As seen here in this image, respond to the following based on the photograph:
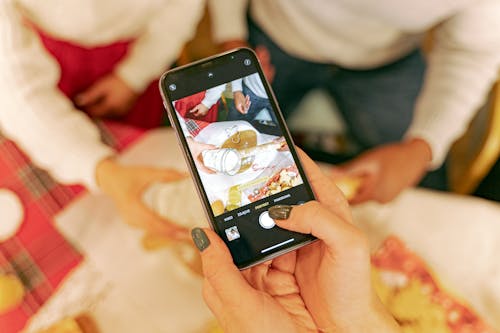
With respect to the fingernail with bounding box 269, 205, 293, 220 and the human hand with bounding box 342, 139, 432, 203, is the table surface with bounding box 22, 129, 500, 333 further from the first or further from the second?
the fingernail with bounding box 269, 205, 293, 220

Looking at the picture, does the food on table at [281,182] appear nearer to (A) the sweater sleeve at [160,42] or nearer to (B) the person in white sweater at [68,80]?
(B) the person in white sweater at [68,80]

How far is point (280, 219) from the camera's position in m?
0.57

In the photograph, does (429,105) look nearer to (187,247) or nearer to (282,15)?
(282,15)

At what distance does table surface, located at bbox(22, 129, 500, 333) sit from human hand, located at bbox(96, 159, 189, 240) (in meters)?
0.04

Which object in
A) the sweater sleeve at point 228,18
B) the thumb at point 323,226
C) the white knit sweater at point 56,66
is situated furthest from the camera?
the sweater sleeve at point 228,18

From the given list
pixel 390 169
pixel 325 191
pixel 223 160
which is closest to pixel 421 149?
pixel 390 169

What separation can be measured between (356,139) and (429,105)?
38 cm

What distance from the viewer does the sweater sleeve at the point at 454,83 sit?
0.89 metres

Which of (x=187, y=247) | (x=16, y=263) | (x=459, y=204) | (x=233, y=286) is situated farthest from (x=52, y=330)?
(x=459, y=204)

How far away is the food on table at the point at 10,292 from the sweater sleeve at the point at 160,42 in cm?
43

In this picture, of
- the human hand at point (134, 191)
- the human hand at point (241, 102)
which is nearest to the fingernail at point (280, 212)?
the human hand at point (241, 102)

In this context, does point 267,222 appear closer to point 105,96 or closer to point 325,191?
point 325,191

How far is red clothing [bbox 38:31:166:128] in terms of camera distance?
0.84m

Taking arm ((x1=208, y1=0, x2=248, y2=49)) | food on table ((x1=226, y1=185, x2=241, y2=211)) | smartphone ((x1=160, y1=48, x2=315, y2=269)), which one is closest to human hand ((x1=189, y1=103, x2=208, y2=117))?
smartphone ((x1=160, y1=48, x2=315, y2=269))
